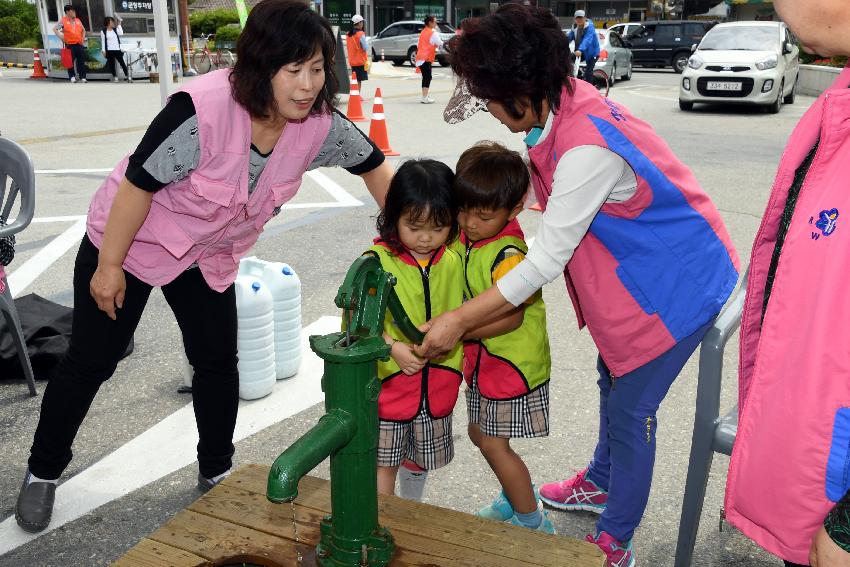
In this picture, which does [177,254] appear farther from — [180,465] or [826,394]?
[826,394]

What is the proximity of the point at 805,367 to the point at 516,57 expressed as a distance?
1091 mm

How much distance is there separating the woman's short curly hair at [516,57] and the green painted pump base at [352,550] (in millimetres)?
1123

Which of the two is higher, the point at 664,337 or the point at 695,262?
the point at 695,262

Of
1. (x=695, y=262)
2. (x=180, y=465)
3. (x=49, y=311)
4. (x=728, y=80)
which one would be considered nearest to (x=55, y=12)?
(x=728, y=80)

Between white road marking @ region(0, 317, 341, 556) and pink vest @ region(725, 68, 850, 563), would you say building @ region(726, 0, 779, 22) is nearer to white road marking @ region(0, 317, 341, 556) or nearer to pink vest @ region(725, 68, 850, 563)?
white road marking @ region(0, 317, 341, 556)

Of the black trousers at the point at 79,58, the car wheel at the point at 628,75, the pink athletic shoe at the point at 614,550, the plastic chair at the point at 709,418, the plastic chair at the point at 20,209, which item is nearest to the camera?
the plastic chair at the point at 709,418

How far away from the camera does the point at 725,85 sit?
14.2 m

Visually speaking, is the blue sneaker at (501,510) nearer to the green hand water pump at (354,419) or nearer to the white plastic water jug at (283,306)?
the green hand water pump at (354,419)

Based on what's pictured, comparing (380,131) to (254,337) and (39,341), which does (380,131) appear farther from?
(254,337)

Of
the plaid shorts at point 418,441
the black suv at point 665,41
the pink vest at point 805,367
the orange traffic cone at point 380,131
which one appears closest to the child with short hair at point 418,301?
the plaid shorts at point 418,441

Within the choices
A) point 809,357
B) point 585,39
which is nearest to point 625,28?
point 585,39

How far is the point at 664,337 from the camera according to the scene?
7.14ft

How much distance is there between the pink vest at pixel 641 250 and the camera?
2.02m

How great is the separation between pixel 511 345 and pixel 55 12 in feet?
71.2
